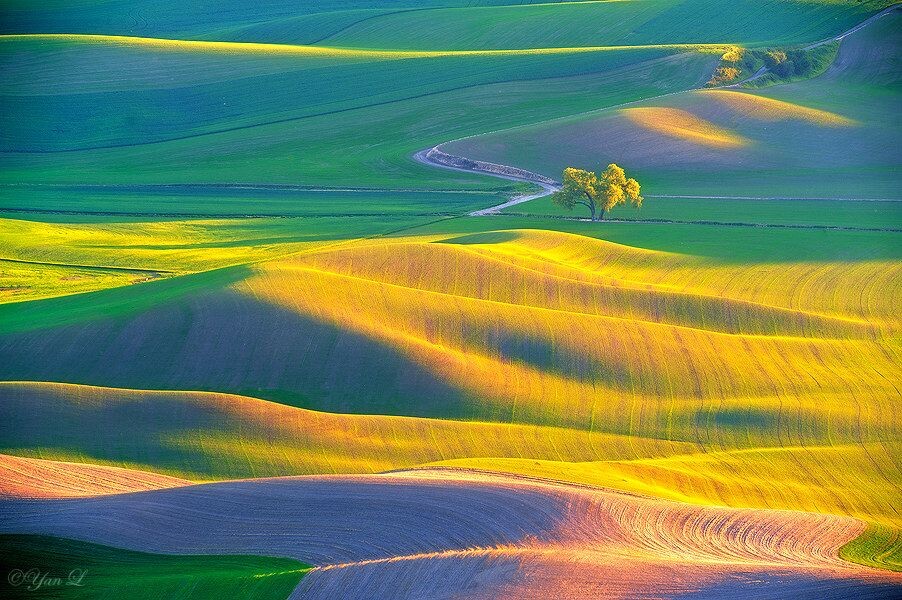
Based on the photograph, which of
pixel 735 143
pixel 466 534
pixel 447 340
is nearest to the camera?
pixel 466 534

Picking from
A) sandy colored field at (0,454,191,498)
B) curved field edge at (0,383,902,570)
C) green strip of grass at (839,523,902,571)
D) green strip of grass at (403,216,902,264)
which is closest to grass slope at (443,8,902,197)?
green strip of grass at (403,216,902,264)

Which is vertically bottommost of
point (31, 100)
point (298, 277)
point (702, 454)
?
point (702, 454)

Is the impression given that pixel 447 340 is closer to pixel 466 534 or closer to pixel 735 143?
pixel 466 534

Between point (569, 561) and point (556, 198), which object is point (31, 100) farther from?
point (569, 561)

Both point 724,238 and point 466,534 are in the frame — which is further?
point 724,238

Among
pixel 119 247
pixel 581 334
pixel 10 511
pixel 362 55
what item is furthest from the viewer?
pixel 362 55

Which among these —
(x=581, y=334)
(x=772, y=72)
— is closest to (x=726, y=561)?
(x=581, y=334)

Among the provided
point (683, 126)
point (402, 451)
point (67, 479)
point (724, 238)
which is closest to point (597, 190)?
point (724, 238)

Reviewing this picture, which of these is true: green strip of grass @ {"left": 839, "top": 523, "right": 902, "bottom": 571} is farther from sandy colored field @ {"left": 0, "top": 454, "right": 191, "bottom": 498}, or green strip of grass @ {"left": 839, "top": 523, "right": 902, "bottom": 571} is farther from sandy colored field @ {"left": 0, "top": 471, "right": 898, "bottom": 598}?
sandy colored field @ {"left": 0, "top": 454, "right": 191, "bottom": 498}
